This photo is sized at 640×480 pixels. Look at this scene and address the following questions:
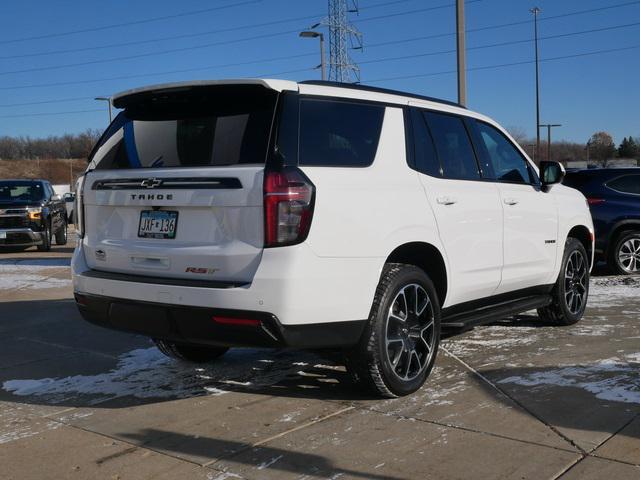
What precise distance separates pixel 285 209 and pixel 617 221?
26.4 ft

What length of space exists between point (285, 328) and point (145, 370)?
6.77ft

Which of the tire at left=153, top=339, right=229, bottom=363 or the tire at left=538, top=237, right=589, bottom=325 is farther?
the tire at left=538, top=237, right=589, bottom=325

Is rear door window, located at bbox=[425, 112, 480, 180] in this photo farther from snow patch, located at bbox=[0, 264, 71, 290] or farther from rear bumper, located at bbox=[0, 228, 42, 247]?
rear bumper, located at bbox=[0, 228, 42, 247]

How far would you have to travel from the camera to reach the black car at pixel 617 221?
34.2 ft

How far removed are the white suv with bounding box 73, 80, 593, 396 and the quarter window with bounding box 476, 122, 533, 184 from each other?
467 millimetres

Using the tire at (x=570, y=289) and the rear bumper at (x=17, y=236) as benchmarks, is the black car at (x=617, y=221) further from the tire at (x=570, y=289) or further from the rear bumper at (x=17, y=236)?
the rear bumper at (x=17, y=236)

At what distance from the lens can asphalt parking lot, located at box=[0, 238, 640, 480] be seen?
351cm

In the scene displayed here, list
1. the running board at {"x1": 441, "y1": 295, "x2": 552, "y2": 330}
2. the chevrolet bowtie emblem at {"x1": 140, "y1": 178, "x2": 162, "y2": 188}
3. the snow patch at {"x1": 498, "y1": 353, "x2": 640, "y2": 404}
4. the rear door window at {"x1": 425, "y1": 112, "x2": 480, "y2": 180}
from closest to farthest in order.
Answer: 1. the chevrolet bowtie emblem at {"x1": 140, "y1": 178, "x2": 162, "y2": 188}
2. the snow patch at {"x1": 498, "y1": 353, "x2": 640, "y2": 404}
3. the rear door window at {"x1": 425, "y1": 112, "x2": 480, "y2": 180}
4. the running board at {"x1": 441, "y1": 295, "x2": 552, "y2": 330}

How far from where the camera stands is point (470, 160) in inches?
213

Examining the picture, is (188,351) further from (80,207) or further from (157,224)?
(157,224)

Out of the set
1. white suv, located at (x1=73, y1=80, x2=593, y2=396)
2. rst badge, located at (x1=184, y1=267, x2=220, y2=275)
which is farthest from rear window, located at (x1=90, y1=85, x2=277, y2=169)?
rst badge, located at (x1=184, y1=267, x2=220, y2=275)

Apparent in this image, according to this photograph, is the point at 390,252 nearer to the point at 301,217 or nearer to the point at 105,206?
the point at 301,217

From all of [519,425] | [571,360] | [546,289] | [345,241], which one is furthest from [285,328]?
[546,289]

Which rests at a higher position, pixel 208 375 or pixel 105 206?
pixel 105 206
